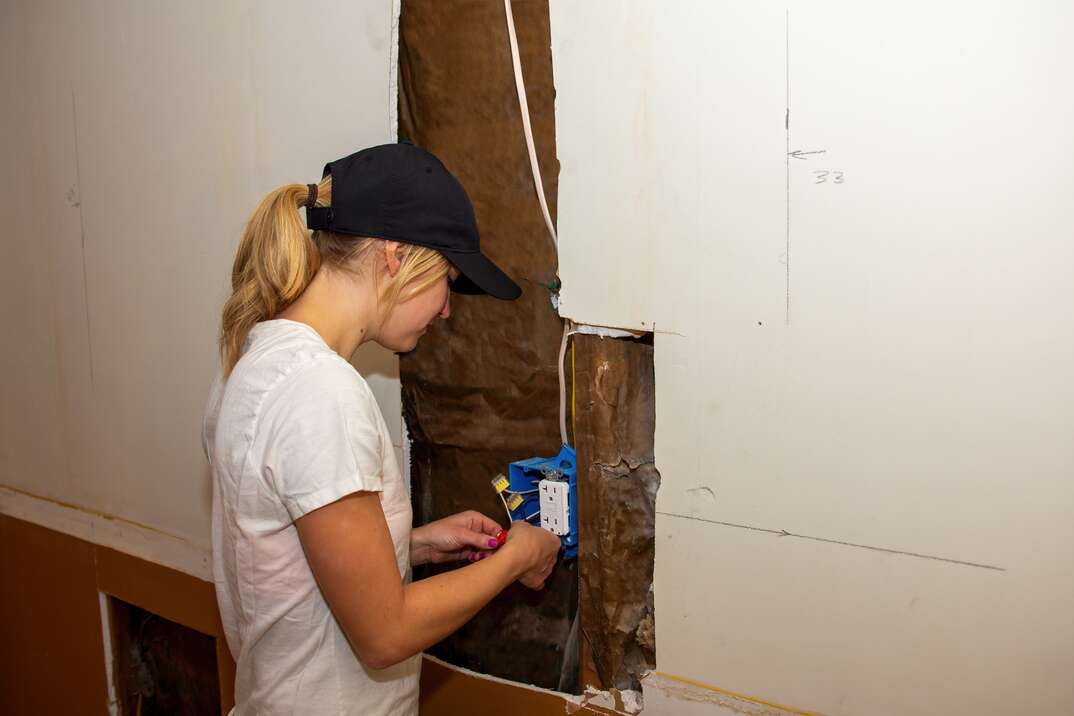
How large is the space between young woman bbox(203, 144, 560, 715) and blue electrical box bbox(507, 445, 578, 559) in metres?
0.17

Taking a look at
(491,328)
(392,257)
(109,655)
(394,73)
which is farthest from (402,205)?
(109,655)

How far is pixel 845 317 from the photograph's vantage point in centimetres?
99

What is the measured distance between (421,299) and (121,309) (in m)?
1.25

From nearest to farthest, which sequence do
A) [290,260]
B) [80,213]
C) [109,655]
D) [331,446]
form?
[331,446] < [290,260] < [80,213] < [109,655]

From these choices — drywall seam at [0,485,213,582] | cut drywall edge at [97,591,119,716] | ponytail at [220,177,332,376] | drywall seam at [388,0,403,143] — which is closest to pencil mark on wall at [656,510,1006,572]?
ponytail at [220,177,332,376]

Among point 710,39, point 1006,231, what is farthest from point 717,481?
point 710,39

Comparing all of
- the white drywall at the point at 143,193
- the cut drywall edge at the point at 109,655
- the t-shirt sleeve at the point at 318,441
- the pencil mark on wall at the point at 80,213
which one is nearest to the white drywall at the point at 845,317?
the t-shirt sleeve at the point at 318,441

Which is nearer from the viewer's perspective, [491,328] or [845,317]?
[845,317]

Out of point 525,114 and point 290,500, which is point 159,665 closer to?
point 290,500

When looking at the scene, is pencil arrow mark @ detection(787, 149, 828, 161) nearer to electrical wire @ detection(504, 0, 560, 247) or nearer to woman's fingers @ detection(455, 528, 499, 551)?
electrical wire @ detection(504, 0, 560, 247)

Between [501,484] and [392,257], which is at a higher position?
[392,257]

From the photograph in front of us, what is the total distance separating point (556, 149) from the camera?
4.05ft

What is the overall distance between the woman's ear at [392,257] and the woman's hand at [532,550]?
42cm

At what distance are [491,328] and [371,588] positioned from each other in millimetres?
603
